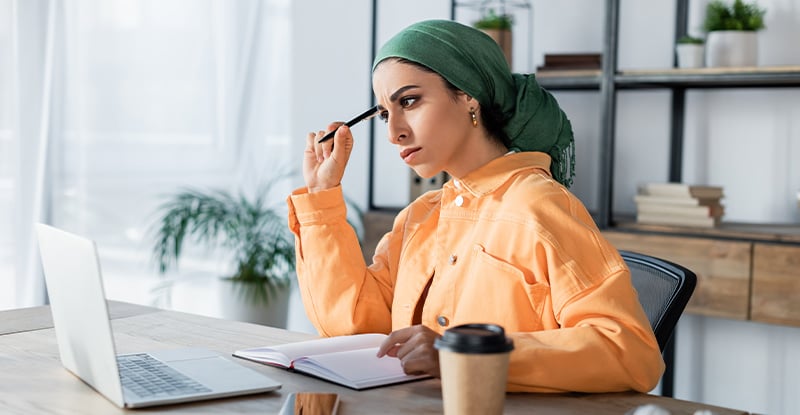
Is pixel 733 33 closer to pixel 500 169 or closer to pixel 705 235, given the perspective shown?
pixel 705 235

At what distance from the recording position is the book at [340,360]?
132 cm

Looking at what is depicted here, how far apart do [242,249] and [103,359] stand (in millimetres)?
2703

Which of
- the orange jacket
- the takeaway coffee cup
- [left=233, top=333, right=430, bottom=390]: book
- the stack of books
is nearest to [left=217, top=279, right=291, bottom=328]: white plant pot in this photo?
the stack of books

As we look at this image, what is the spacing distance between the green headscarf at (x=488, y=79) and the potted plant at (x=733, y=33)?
183cm

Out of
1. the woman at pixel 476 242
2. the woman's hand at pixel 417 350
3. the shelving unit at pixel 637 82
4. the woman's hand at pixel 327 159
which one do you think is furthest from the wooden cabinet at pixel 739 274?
the woman's hand at pixel 417 350

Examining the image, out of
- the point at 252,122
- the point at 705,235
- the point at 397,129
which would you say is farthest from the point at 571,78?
the point at 397,129

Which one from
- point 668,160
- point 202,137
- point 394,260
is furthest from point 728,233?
point 202,137

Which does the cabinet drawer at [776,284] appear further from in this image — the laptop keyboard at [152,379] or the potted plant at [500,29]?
the laptop keyboard at [152,379]

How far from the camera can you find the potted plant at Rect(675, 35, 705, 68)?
327 cm

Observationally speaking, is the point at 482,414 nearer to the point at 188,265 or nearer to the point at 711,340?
the point at 711,340

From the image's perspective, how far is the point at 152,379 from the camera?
129 cm

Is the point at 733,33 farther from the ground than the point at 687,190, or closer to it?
farther from the ground

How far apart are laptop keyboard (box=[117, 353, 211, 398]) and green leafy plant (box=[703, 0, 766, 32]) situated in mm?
2452

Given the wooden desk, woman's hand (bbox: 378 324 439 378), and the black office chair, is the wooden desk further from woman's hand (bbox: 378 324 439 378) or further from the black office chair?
the black office chair
